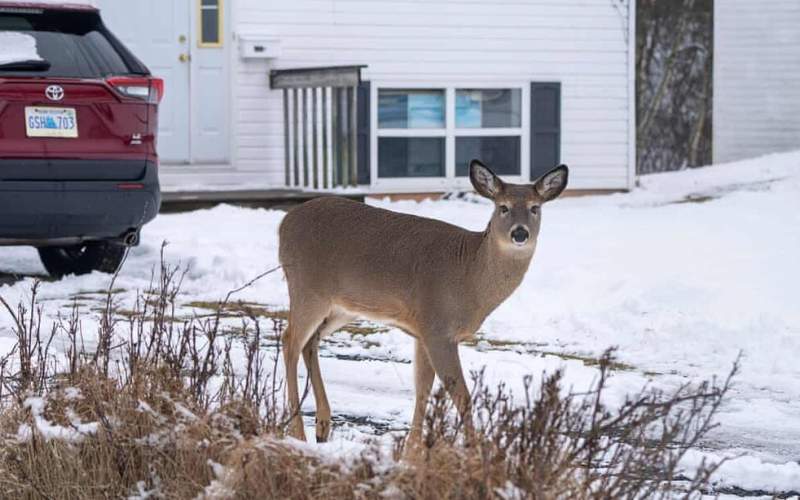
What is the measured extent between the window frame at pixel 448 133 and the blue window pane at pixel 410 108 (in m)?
0.07

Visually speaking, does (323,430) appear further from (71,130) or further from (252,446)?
(71,130)

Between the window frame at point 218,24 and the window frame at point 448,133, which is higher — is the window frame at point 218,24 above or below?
above

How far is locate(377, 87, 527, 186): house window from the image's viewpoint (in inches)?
822

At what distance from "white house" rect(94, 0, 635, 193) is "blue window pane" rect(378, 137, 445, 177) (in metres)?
0.02

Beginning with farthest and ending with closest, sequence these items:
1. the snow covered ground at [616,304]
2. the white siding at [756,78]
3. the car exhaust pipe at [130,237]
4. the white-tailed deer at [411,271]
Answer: the white siding at [756,78]
the car exhaust pipe at [130,237]
the snow covered ground at [616,304]
the white-tailed deer at [411,271]

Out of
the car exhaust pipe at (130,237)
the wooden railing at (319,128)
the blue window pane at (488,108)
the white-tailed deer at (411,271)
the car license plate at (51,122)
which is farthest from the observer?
the blue window pane at (488,108)

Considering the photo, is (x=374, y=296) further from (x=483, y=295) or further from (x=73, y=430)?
(x=73, y=430)

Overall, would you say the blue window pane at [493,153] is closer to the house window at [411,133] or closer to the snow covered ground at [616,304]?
the house window at [411,133]

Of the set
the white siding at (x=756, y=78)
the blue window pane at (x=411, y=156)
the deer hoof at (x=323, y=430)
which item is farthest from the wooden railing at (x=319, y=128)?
the deer hoof at (x=323, y=430)

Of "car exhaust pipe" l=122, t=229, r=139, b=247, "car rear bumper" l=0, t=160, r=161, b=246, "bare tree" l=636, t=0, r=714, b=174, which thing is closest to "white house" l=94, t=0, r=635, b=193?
"car exhaust pipe" l=122, t=229, r=139, b=247

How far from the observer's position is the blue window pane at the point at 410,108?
20.8 meters

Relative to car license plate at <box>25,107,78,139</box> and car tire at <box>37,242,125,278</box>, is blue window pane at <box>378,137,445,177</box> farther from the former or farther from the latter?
car license plate at <box>25,107,78,139</box>

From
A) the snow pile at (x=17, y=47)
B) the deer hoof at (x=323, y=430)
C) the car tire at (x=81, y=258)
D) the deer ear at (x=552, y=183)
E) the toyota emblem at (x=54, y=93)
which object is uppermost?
the snow pile at (x=17, y=47)

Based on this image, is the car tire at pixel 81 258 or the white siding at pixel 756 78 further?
the white siding at pixel 756 78
